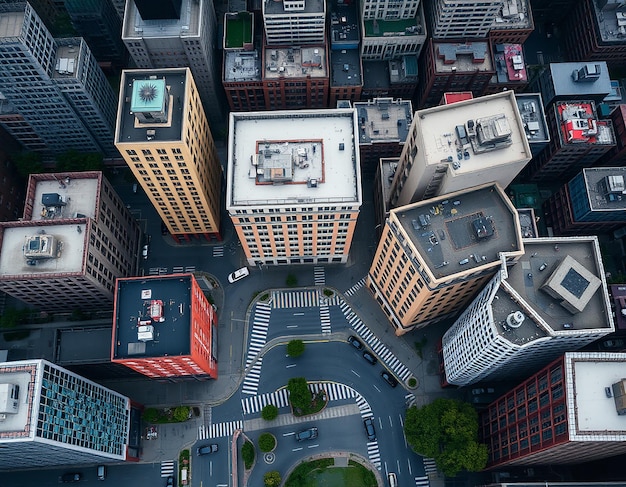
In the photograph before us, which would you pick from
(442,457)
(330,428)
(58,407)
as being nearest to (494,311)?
(442,457)

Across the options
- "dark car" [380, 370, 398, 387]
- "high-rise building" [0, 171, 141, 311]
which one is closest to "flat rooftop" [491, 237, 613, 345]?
"dark car" [380, 370, 398, 387]

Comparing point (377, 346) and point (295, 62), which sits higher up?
point (295, 62)

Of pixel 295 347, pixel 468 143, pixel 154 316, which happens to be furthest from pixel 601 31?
pixel 154 316

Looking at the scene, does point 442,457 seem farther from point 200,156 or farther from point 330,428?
point 200,156

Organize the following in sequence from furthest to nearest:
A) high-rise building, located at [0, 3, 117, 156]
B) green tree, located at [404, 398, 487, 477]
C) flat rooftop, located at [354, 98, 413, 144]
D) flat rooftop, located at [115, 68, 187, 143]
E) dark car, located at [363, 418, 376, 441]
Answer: flat rooftop, located at [354, 98, 413, 144] → dark car, located at [363, 418, 376, 441] → high-rise building, located at [0, 3, 117, 156] → green tree, located at [404, 398, 487, 477] → flat rooftop, located at [115, 68, 187, 143]

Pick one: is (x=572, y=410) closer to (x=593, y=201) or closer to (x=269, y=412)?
(x=593, y=201)

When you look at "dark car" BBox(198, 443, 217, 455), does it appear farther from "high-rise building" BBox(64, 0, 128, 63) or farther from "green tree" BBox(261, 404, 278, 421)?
"high-rise building" BBox(64, 0, 128, 63)

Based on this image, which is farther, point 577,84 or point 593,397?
point 577,84
